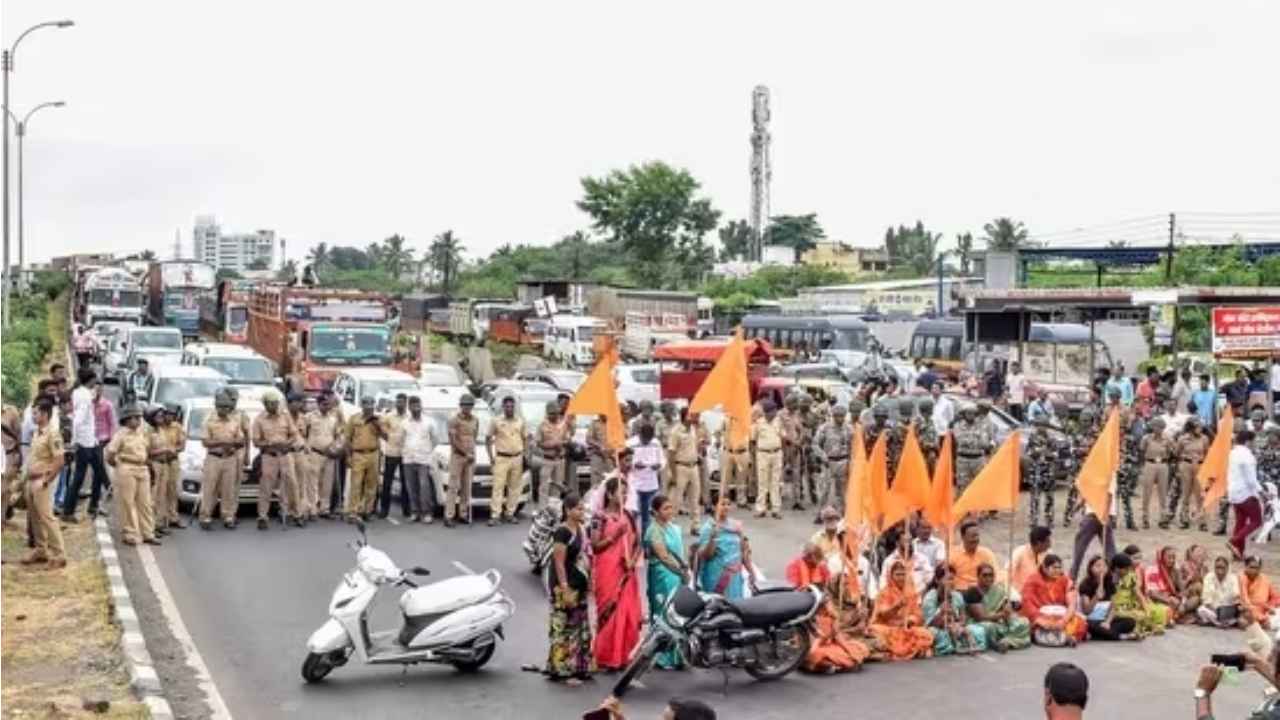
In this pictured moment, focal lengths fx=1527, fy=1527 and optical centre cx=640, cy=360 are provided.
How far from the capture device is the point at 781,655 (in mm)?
11781

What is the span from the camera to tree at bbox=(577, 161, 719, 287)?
8962 cm

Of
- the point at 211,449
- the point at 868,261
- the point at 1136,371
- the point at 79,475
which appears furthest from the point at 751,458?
the point at 868,261

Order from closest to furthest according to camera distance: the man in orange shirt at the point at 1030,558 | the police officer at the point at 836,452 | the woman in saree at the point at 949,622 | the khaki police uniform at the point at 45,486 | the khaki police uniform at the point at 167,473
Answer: the woman in saree at the point at 949,622
the man in orange shirt at the point at 1030,558
the khaki police uniform at the point at 45,486
the khaki police uniform at the point at 167,473
the police officer at the point at 836,452

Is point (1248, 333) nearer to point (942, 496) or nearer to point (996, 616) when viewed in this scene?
point (942, 496)

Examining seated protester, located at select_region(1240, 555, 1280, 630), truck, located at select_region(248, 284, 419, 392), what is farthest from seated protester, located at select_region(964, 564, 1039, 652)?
truck, located at select_region(248, 284, 419, 392)

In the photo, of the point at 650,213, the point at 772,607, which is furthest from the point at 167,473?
the point at 650,213

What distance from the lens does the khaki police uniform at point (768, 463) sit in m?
19.9

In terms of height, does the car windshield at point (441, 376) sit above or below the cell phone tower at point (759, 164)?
below

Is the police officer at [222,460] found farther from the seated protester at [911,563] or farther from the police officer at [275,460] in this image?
the seated protester at [911,563]

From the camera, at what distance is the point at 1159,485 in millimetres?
19312

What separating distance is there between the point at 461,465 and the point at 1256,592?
9152 mm

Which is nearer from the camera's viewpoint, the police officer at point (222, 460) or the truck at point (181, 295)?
the police officer at point (222, 460)

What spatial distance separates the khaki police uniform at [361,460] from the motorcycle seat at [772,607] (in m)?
7.98

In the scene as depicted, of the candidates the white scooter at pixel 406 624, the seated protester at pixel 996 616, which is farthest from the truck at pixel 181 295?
the seated protester at pixel 996 616
